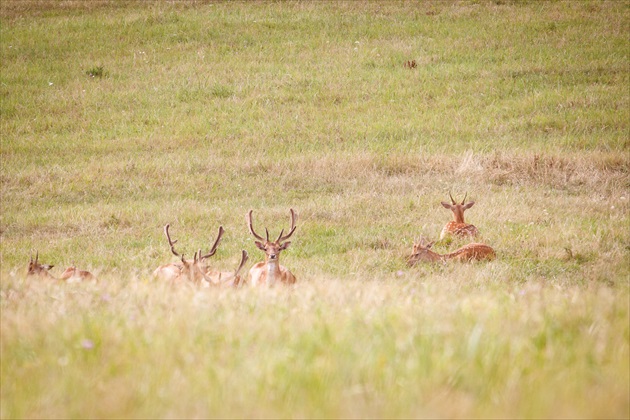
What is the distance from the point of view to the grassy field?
3682 millimetres

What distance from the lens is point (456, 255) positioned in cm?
1173

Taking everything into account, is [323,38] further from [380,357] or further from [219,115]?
[380,357]

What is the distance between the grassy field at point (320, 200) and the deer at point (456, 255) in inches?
9.8

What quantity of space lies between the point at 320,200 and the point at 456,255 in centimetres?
573

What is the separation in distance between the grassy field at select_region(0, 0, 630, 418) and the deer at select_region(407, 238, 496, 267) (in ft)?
0.81

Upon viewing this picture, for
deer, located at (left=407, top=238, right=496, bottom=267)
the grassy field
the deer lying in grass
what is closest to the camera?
the grassy field

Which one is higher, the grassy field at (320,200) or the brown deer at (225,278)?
the grassy field at (320,200)

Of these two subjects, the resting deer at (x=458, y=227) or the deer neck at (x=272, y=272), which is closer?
the deer neck at (x=272, y=272)

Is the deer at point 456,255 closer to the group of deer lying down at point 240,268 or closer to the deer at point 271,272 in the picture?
the group of deer lying down at point 240,268

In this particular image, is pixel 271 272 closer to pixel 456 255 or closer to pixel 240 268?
pixel 240 268

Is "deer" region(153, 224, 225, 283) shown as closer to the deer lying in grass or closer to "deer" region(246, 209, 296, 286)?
the deer lying in grass

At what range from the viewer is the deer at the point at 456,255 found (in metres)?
11.6

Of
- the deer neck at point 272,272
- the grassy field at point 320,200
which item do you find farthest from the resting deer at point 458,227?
the deer neck at point 272,272

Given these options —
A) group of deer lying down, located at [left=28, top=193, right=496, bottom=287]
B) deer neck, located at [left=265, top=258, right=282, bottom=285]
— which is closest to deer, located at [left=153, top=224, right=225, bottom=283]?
group of deer lying down, located at [left=28, top=193, right=496, bottom=287]
